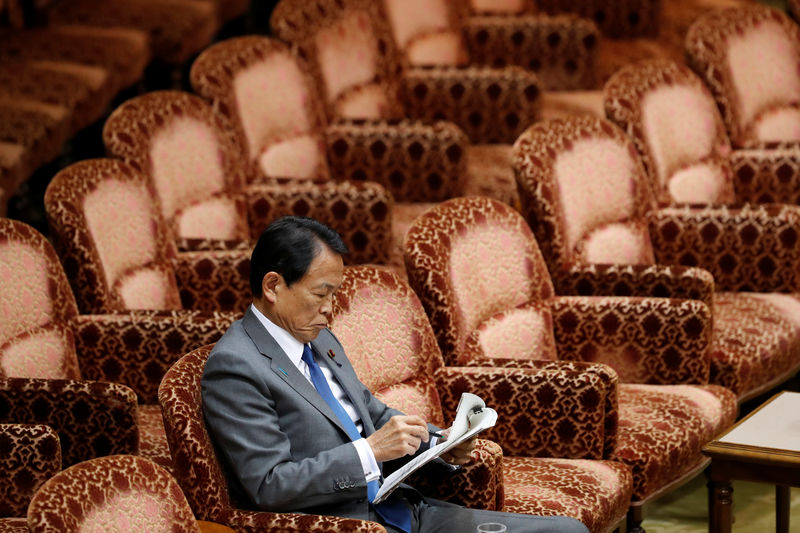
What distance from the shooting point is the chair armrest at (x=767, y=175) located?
18.2ft

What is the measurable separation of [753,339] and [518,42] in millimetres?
2550

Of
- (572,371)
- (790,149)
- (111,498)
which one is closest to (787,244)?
(790,149)

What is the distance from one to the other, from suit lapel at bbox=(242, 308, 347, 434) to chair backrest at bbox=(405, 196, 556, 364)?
0.89m

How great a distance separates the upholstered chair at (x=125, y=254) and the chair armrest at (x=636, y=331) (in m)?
1.00

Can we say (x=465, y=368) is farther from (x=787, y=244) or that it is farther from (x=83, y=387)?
(x=787, y=244)

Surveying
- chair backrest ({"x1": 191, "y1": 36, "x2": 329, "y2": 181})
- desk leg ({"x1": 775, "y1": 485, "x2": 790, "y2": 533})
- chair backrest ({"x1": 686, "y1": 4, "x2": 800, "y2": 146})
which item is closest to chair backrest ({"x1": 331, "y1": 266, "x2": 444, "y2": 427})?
desk leg ({"x1": 775, "y1": 485, "x2": 790, "y2": 533})

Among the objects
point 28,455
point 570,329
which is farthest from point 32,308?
point 570,329

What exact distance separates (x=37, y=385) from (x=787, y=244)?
2699 mm

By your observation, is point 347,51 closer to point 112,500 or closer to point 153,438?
point 153,438

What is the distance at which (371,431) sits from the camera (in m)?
3.09

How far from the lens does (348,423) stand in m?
3.02

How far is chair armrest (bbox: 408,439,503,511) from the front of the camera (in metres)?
3.19

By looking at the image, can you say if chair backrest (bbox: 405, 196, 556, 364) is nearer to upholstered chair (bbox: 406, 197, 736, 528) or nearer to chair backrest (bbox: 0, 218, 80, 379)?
upholstered chair (bbox: 406, 197, 736, 528)

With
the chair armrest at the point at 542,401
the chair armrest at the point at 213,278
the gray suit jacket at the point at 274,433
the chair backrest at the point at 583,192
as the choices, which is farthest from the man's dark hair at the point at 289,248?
the chair backrest at the point at 583,192
